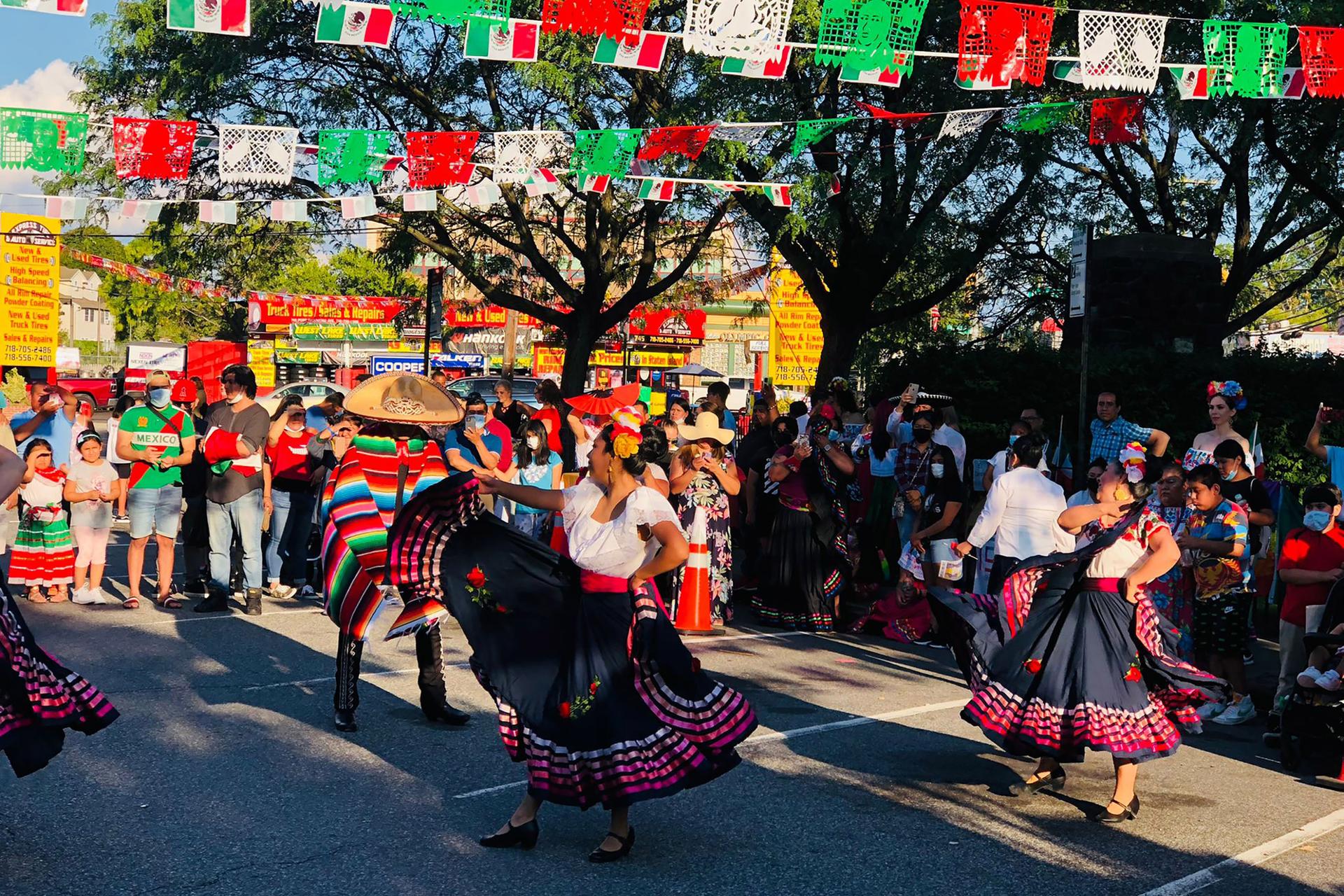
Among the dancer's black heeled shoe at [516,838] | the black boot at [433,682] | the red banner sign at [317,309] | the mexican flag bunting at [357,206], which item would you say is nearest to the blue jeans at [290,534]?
the mexican flag bunting at [357,206]

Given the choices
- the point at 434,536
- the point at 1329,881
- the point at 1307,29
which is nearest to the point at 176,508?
the point at 434,536

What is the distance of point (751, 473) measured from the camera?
45.1 ft

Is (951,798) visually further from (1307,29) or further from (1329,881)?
(1307,29)

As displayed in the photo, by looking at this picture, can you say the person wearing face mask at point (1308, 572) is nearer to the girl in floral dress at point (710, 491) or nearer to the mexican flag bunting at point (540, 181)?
the girl in floral dress at point (710, 491)

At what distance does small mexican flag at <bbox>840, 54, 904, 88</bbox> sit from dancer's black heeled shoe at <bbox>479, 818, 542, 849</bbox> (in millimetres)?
8407

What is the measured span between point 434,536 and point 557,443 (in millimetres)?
7525

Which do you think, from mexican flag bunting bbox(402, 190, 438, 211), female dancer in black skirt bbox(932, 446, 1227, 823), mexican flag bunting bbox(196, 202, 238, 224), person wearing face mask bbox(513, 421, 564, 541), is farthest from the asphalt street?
mexican flag bunting bbox(196, 202, 238, 224)

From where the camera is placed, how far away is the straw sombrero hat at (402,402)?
7820 millimetres

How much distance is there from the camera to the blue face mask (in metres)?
8.37

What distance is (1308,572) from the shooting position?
27.7ft

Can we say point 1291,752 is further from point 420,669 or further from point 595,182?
point 595,182

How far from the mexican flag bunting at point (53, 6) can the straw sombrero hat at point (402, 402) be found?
447cm

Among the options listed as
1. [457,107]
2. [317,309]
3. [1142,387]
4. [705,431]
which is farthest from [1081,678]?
[317,309]

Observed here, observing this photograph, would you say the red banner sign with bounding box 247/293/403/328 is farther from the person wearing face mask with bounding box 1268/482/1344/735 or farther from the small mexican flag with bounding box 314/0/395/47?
the person wearing face mask with bounding box 1268/482/1344/735
